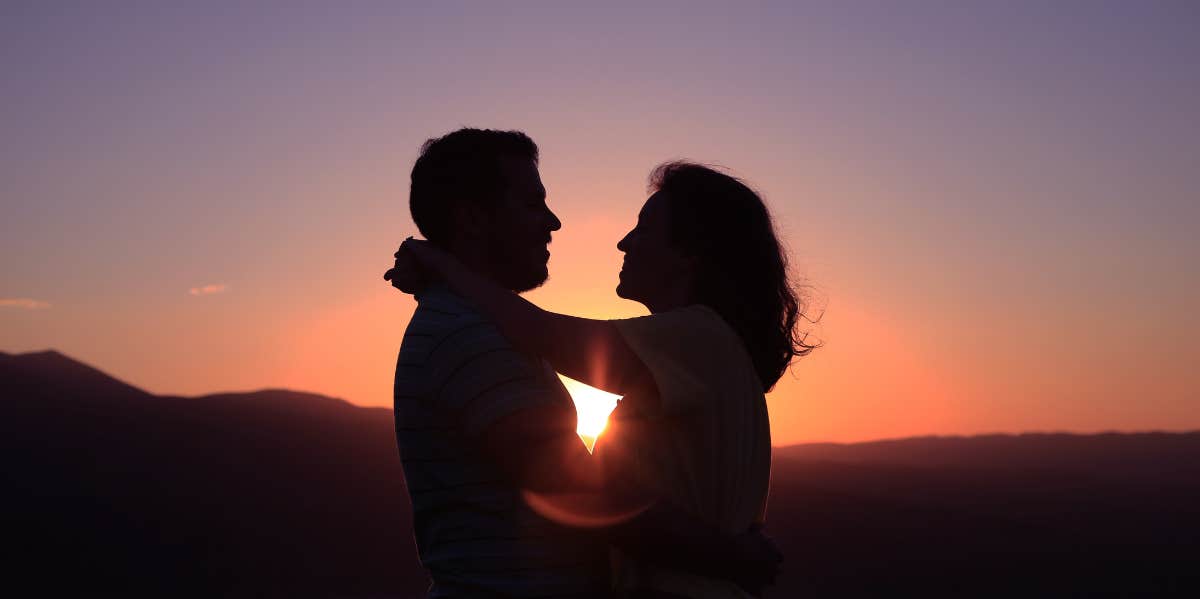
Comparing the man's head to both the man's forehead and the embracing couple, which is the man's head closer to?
the man's forehead

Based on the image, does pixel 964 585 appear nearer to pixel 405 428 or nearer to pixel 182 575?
pixel 182 575

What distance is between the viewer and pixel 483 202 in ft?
11.1

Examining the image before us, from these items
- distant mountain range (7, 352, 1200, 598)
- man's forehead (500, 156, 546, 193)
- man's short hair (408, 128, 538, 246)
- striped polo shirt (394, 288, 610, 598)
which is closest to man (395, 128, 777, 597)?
striped polo shirt (394, 288, 610, 598)

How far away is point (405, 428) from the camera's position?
294cm

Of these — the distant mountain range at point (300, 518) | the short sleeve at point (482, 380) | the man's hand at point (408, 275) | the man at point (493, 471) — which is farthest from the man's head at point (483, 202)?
the distant mountain range at point (300, 518)

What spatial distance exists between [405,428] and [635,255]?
853 millimetres

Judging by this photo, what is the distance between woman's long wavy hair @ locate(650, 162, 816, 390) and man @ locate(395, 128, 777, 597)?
1.79 ft

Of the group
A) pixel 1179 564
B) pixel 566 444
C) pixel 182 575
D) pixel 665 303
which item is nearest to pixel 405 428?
pixel 566 444

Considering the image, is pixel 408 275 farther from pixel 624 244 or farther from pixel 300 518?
pixel 300 518

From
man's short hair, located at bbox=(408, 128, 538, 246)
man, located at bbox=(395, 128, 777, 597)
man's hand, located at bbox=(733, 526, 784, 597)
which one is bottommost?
man's hand, located at bbox=(733, 526, 784, 597)

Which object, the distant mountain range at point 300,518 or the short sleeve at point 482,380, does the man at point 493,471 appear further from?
the distant mountain range at point 300,518

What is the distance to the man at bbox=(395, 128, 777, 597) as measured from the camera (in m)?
2.70

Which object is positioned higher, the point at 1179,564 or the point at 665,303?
the point at 665,303

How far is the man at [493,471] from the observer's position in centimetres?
270
